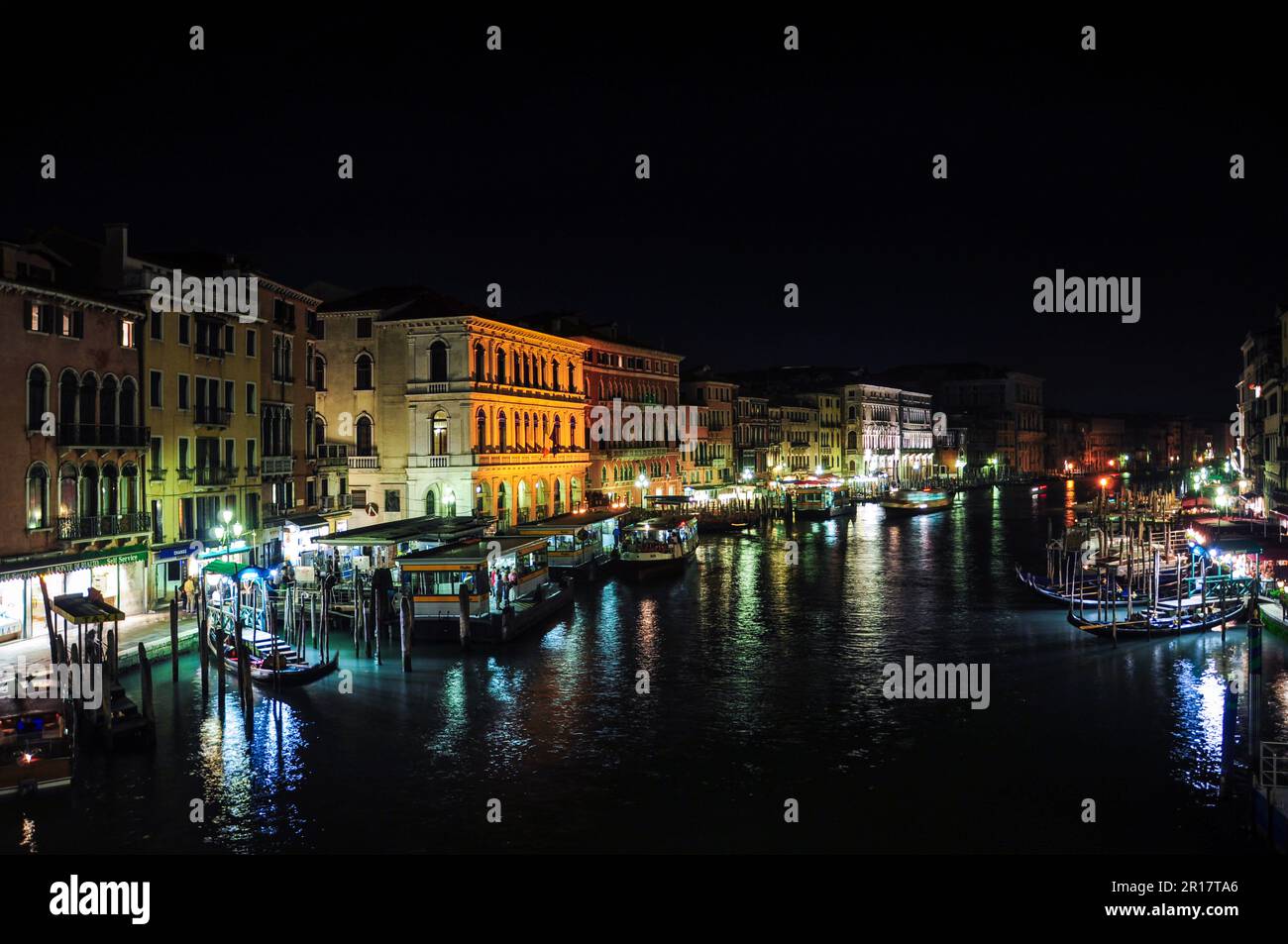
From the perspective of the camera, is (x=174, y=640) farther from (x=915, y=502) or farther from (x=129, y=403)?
(x=915, y=502)

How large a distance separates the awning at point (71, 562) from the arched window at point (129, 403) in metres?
3.27

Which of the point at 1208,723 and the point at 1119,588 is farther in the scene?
the point at 1119,588

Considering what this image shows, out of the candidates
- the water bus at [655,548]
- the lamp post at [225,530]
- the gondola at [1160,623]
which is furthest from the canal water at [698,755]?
the water bus at [655,548]

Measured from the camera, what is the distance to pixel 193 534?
3089 centimetres

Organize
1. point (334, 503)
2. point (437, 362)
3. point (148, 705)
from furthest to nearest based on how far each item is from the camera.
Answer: point (437, 362), point (334, 503), point (148, 705)

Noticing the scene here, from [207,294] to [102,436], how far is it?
650cm

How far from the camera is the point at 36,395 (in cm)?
2516

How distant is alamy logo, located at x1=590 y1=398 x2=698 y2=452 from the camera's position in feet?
204

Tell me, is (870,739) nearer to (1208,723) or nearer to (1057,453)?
(1208,723)

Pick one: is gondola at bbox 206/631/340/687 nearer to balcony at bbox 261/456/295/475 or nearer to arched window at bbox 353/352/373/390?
balcony at bbox 261/456/295/475

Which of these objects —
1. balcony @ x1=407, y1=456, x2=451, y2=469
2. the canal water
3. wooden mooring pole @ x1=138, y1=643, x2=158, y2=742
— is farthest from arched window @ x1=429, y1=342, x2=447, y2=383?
wooden mooring pole @ x1=138, y1=643, x2=158, y2=742
